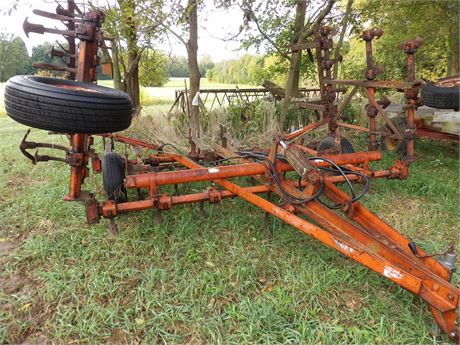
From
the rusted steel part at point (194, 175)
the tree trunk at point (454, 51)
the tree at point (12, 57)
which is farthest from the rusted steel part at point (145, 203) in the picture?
the tree at point (12, 57)

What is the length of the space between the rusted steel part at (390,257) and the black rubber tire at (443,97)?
10.6 ft

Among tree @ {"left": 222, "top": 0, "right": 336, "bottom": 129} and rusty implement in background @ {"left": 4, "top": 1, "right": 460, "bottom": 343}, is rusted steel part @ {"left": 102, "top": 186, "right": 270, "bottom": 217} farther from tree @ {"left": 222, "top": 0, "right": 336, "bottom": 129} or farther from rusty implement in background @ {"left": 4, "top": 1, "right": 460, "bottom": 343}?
tree @ {"left": 222, "top": 0, "right": 336, "bottom": 129}

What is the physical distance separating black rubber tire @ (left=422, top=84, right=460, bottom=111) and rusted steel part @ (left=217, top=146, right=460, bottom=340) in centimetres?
323

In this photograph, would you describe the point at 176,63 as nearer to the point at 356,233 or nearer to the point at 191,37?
the point at 191,37

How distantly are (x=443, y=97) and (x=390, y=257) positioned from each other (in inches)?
146

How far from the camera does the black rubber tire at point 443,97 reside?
4.61 metres

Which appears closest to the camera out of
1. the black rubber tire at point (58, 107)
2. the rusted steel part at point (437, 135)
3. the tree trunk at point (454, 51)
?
the black rubber tire at point (58, 107)

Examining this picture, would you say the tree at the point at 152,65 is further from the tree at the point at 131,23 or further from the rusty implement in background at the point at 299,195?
the rusty implement in background at the point at 299,195

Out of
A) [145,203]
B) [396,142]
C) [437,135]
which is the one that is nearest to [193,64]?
[396,142]

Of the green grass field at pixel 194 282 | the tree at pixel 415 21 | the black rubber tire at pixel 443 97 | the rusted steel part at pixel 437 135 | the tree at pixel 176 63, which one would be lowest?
the green grass field at pixel 194 282

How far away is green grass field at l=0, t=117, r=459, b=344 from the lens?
2.00 meters

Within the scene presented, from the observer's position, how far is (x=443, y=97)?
185 inches

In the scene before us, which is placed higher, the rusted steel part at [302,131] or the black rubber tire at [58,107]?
the black rubber tire at [58,107]

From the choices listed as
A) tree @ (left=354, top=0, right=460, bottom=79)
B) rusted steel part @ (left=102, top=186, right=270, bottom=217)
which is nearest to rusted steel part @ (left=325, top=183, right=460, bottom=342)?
rusted steel part @ (left=102, top=186, right=270, bottom=217)
